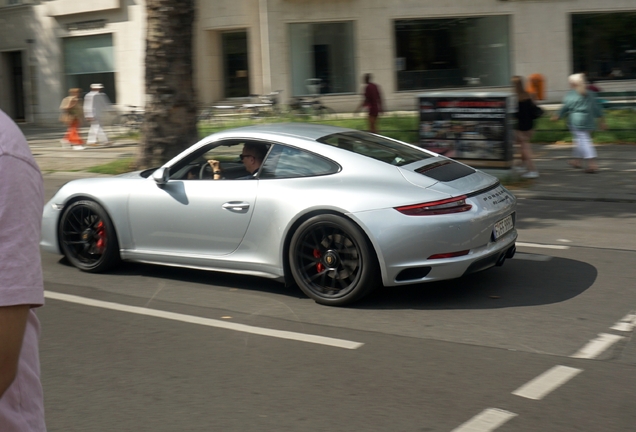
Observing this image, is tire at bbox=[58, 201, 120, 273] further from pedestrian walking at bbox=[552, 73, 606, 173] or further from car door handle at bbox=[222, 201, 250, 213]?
pedestrian walking at bbox=[552, 73, 606, 173]

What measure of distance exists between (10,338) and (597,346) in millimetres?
4099

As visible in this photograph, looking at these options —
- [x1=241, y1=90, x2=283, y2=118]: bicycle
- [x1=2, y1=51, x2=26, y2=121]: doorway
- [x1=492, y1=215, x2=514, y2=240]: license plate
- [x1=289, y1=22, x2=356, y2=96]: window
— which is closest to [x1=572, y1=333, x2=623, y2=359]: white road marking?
[x1=492, y1=215, x2=514, y2=240]: license plate

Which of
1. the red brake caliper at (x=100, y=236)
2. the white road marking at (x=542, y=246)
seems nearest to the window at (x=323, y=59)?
the white road marking at (x=542, y=246)

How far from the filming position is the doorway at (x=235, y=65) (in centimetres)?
2705

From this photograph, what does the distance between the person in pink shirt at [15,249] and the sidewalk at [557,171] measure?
10.1m

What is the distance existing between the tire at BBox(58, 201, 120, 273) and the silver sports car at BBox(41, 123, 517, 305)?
1cm

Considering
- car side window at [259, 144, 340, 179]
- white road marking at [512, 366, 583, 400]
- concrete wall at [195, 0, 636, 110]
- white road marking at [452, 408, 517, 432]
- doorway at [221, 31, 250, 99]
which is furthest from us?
doorway at [221, 31, 250, 99]

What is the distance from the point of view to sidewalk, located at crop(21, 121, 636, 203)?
11.3 metres

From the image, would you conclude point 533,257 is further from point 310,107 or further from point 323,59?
point 323,59

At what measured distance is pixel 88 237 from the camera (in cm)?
729

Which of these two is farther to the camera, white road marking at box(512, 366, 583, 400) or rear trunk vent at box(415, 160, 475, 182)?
rear trunk vent at box(415, 160, 475, 182)

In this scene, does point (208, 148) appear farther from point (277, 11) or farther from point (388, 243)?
point (277, 11)

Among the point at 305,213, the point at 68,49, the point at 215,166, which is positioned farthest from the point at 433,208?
the point at 68,49

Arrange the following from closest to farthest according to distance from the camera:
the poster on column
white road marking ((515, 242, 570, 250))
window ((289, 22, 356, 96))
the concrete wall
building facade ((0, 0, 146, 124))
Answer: white road marking ((515, 242, 570, 250)) < the poster on column < the concrete wall < window ((289, 22, 356, 96)) < building facade ((0, 0, 146, 124))
